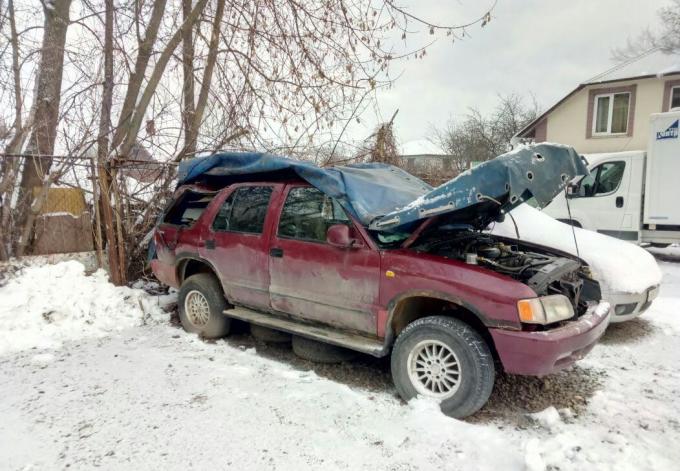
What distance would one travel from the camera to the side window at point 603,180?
967 cm

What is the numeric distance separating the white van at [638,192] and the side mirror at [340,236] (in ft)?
23.4

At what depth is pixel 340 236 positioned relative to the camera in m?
3.62

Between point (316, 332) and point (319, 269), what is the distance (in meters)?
0.56

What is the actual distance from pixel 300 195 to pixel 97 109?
5.05m

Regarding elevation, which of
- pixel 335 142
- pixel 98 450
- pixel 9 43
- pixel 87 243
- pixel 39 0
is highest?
pixel 39 0

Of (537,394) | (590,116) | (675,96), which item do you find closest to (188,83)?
(537,394)

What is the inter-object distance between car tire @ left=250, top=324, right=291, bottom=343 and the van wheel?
373 millimetres

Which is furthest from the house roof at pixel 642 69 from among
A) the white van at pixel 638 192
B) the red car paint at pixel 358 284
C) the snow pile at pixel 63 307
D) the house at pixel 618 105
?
the snow pile at pixel 63 307

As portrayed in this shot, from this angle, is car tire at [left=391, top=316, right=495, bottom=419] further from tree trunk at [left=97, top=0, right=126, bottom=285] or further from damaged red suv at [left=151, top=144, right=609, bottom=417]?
tree trunk at [left=97, top=0, right=126, bottom=285]

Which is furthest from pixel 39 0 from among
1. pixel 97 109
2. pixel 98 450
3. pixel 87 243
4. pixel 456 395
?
pixel 456 395

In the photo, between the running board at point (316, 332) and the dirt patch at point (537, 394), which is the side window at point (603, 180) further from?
the running board at point (316, 332)

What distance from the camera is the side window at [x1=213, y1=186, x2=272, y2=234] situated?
4.49 metres

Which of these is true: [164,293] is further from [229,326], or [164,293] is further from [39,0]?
[39,0]

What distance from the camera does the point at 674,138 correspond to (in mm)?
8977
